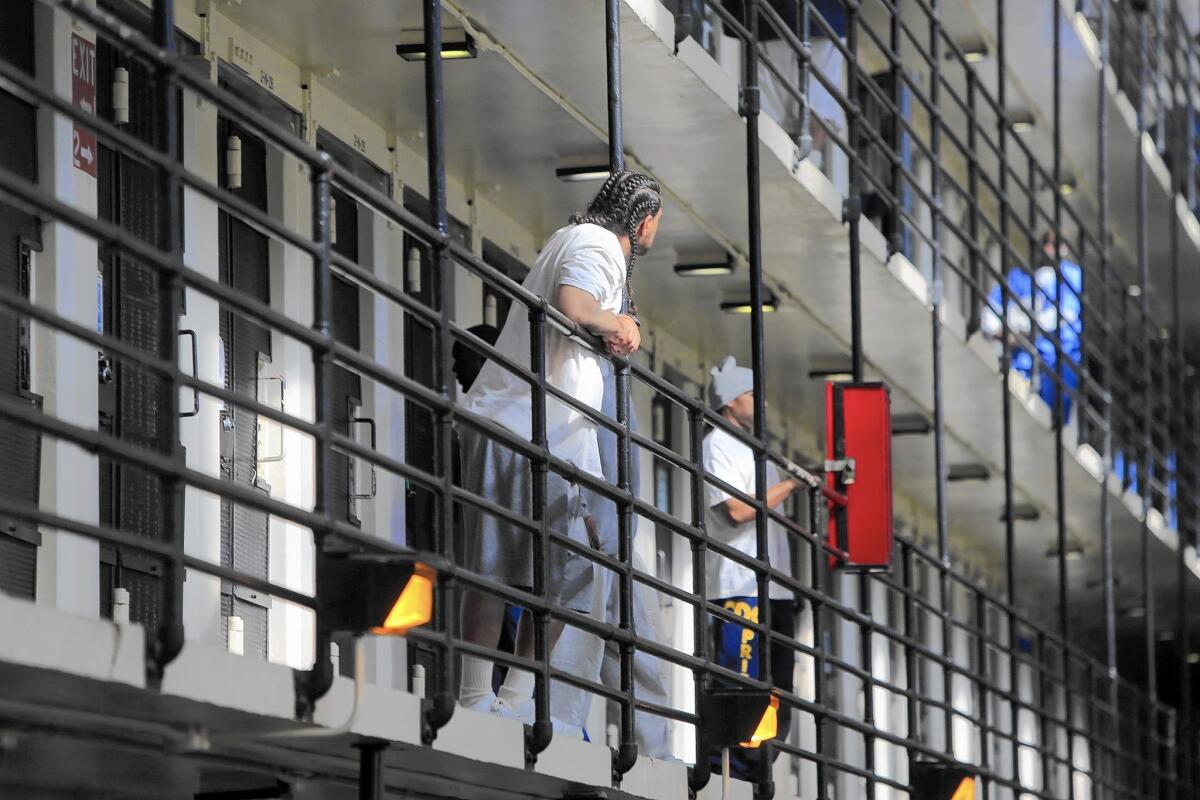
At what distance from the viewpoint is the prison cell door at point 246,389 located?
26.1 feet

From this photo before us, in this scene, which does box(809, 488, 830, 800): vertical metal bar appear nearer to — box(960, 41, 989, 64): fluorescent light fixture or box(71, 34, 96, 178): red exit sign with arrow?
box(71, 34, 96, 178): red exit sign with arrow

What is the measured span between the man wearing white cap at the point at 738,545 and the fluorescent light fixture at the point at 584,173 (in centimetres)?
104

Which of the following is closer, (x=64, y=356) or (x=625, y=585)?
(x=625, y=585)

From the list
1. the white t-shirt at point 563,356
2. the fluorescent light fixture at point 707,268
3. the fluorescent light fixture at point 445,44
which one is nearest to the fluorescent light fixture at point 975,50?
the fluorescent light fixture at point 707,268

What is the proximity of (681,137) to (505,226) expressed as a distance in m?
1.20

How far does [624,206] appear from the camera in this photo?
6.98 meters

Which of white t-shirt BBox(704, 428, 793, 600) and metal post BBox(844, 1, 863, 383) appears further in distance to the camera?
metal post BBox(844, 1, 863, 383)

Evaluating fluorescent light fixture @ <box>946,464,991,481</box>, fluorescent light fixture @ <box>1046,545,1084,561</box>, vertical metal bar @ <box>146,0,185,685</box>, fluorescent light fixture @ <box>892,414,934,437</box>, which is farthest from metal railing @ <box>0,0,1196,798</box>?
fluorescent light fixture @ <box>1046,545,1084,561</box>

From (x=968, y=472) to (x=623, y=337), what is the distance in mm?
10308

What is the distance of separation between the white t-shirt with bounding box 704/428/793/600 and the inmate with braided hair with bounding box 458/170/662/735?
7.31ft

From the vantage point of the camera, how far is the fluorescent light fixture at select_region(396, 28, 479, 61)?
8484 mm

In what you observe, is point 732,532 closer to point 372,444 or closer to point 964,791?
point 372,444

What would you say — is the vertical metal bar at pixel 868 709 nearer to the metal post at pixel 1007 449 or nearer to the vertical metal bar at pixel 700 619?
the vertical metal bar at pixel 700 619

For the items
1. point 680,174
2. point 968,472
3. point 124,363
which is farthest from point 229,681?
point 968,472
